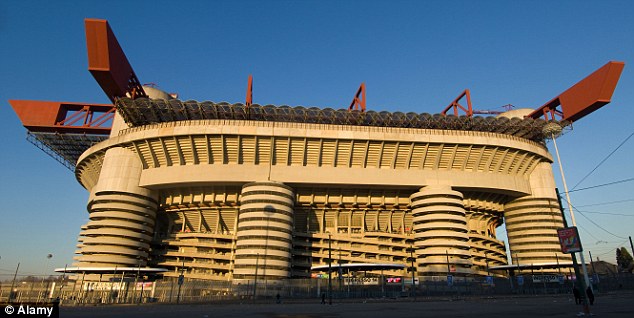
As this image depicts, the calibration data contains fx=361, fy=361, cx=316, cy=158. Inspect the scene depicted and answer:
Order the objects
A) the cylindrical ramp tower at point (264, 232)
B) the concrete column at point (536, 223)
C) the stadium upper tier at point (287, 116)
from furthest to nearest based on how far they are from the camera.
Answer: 1. the concrete column at point (536, 223)
2. the stadium upper tier at point (287, 116)
3. the cylindrical ramp tower at point (264, 232)

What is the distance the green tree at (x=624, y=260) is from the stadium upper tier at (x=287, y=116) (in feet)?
253

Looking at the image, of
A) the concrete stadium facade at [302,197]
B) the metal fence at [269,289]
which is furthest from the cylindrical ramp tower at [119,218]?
the metal fence at [269,289]

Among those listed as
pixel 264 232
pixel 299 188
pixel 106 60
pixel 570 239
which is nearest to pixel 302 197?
pixel 299 188

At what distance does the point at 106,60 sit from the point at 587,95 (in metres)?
70.4

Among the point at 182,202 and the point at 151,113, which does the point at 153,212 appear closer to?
the point at 182,202

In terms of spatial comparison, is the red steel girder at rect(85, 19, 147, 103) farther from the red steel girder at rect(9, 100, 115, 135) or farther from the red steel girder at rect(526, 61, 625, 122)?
the red steel girder at rect(526, 61, 625, 122)

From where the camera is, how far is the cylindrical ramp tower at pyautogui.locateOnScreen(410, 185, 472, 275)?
2014 inches

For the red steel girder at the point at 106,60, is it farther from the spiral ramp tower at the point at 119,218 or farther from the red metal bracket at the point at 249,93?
the red metal bracket at the point at 249,93

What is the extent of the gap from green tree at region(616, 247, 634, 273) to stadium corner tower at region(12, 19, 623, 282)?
219 ft

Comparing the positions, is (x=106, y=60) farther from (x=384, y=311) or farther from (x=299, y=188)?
(x=384, y=311)

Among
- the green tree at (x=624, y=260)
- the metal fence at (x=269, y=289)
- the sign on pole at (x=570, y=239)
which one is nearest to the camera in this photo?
the sign on pole at (x=570, y=239)

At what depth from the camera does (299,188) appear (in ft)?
184

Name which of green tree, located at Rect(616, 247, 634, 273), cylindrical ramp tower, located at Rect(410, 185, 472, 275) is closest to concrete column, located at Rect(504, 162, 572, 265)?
cylindrical ramp tower, located at Rect(410, 185, 472, 275)

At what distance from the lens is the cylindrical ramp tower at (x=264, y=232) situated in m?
48.2
